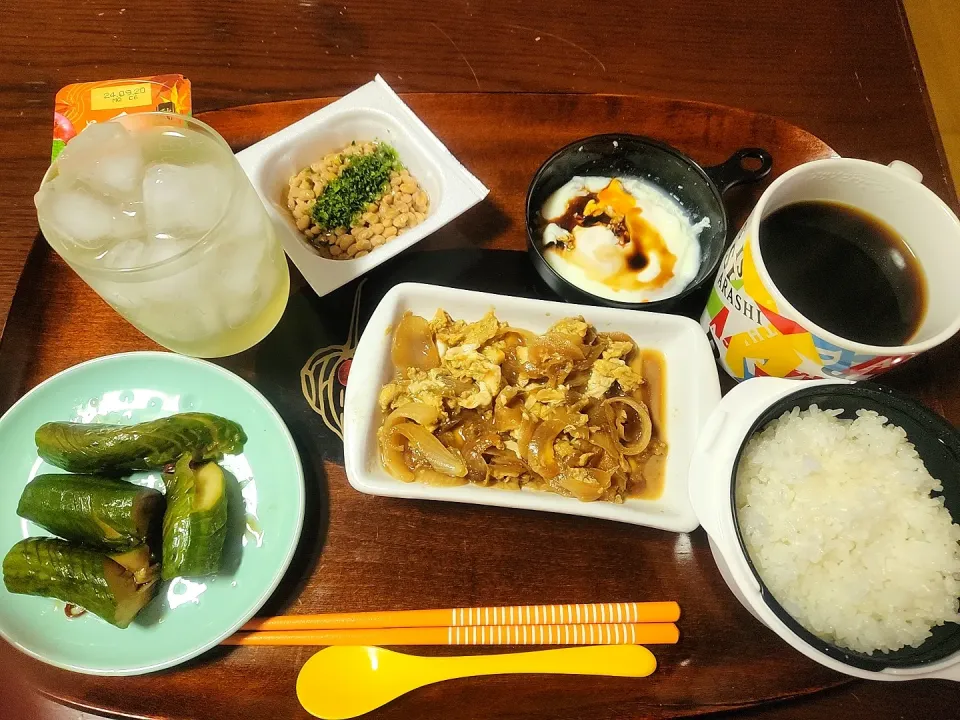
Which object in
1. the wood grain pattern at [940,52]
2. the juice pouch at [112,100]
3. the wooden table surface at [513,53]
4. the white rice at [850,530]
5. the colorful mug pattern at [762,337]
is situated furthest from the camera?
the wood grain pattern at [940,52]

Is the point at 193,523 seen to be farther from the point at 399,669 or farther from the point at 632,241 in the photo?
the point at 632,241

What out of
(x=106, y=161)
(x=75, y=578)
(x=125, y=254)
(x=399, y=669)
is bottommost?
(x=399, y=669)

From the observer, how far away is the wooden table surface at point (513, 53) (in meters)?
1.82

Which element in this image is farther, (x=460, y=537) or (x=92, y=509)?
(x=460, y=537)

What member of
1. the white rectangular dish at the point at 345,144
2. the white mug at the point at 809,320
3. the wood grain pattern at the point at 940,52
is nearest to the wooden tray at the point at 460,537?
the white rectangular dish at the point at 345,144

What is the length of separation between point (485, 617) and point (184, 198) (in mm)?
1026

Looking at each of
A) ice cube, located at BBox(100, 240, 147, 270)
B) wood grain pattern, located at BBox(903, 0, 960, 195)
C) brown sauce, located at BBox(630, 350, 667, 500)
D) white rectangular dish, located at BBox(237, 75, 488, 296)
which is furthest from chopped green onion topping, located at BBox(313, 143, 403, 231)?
wood grain pattern, located at BBox(903, 0, 960, 195)

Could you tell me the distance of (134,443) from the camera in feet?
4.10

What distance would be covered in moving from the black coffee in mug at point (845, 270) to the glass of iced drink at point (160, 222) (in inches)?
42.0

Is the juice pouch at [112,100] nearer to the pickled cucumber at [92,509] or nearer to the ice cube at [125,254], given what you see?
the ice cube at [125,254]

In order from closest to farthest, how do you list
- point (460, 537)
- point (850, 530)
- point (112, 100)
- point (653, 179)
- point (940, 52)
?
point (850, 530), point (460, 537), point (653, 179), point (112, 100), point (940, 52)

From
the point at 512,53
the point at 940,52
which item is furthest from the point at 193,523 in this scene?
the point at 940,52

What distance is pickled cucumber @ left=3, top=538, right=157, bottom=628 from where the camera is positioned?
115cm

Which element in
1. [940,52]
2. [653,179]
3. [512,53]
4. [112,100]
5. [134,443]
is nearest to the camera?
[134,443]
